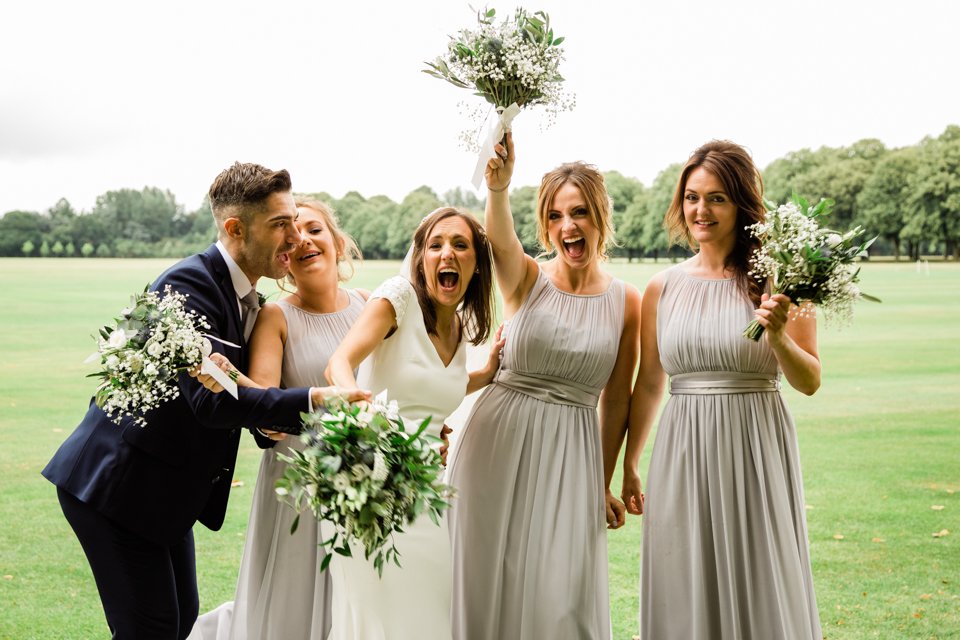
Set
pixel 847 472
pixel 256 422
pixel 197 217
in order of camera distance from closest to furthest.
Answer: pixel 256 422 → pixel 847 472 → pixel 197 217

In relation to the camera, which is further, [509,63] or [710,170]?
[710,170]

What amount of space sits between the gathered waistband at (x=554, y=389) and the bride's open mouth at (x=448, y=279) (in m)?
0.64

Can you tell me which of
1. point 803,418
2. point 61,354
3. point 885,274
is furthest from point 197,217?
point 885,274

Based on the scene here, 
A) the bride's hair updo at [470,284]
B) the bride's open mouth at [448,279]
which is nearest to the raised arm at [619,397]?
the bride's hair updo at [470,284]

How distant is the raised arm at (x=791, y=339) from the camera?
357cm

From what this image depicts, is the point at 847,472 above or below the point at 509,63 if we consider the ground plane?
below

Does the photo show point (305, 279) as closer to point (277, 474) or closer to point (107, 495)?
point (277, 474)

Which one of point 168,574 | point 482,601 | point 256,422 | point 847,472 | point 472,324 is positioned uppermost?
point 472,324

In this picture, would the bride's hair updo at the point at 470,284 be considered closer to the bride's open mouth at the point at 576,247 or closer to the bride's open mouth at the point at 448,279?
the bride's open mouth at the point at 448,279

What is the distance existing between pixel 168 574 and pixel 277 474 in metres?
0.61

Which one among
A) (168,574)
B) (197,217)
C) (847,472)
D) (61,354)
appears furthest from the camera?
(61,354)

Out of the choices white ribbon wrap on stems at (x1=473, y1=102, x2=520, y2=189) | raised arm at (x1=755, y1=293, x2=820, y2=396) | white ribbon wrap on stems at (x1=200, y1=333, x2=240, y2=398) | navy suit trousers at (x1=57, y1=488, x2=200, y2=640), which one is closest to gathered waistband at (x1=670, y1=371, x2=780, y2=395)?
raised arm at (x1=755, y1=293, x2=820, y2=396)

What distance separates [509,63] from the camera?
3539mm

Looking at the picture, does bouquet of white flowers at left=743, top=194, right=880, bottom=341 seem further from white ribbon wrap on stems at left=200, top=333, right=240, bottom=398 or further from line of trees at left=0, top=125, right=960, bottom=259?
white ribbon wrap on stems at left=200, top=333, right=240, bottom=398
